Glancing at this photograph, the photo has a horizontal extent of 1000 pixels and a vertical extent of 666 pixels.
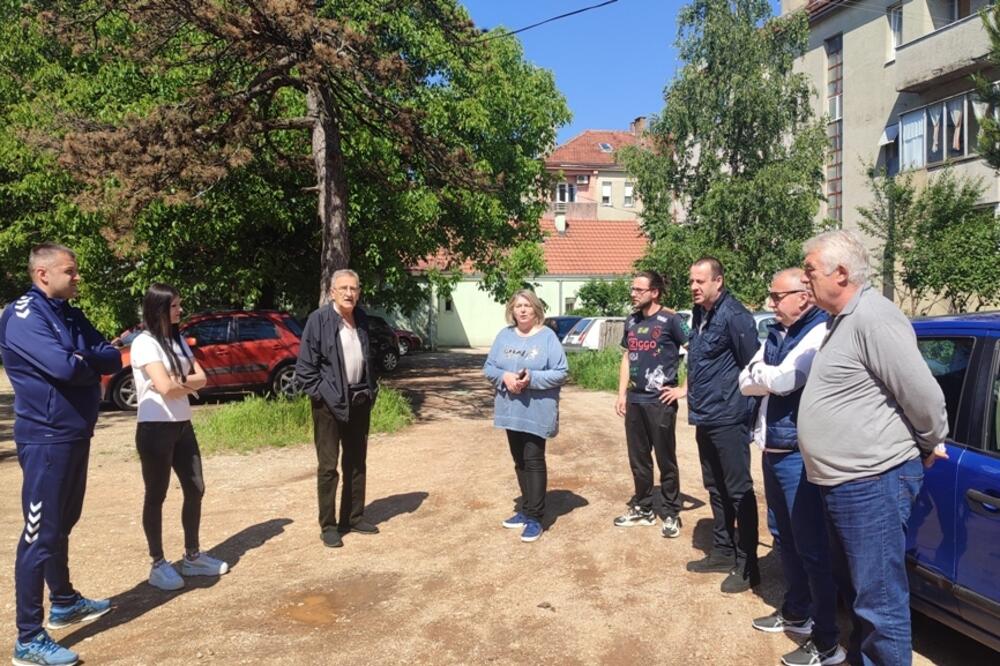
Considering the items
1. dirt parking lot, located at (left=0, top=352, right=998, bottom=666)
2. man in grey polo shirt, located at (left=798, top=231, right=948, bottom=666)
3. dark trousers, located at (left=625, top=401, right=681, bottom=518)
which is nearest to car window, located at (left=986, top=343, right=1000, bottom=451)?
man in grey polo shirt, located at (left=798, top=231, right=948, bottom=666)

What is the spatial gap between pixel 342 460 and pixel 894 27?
23.7 meters

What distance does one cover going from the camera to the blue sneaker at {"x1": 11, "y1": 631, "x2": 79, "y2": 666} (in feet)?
12.7

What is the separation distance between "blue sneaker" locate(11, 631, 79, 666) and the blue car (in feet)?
13.3

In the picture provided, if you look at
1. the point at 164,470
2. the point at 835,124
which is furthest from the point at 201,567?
the point at 835,124

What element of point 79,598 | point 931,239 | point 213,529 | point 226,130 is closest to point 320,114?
point 226,130

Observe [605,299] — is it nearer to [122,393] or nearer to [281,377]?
[281,377]

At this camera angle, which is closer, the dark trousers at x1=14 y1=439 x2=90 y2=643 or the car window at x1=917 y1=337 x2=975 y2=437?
the car window at x1=917 y1=337 x2=975 y2=437

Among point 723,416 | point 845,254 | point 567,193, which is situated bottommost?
point 723,416

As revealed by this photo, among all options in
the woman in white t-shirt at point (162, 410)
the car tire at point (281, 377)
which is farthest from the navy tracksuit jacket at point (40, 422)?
the car tire at point (281, 377)

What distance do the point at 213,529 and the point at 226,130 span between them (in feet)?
20.7

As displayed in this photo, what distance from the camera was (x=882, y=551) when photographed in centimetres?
305

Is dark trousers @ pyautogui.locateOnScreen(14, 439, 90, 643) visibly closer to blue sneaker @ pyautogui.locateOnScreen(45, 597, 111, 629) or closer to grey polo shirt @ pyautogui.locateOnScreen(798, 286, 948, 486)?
blue sneaker @ pyautogui.locateOnScreen(45, 597, 111, 629)

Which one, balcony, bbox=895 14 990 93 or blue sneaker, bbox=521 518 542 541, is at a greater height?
balcony, bbox=895 14 990 93

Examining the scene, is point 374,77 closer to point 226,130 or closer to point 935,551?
point 226,130
